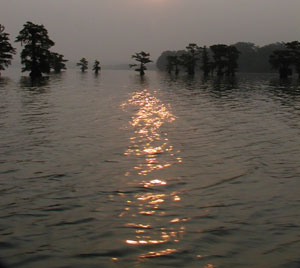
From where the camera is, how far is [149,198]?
320 inches

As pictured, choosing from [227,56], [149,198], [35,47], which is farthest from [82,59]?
[149,198]

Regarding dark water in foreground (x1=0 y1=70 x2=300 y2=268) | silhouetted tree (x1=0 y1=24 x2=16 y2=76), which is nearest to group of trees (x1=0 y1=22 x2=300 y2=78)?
silhouetted tree (x1=0 y1=24 x2=16 y2=76)

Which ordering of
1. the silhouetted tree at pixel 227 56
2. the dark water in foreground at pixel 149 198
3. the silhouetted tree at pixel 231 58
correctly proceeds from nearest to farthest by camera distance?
the dark water in foreground at pixel 149 198 < the silhouetted tree at pixel 231 58 < the silhouetted tree at pixel 227 56

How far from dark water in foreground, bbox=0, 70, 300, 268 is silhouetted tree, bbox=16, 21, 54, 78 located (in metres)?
56.2

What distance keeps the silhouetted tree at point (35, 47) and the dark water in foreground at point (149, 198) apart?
56206mm

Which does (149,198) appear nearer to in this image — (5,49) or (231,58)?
(5,49)

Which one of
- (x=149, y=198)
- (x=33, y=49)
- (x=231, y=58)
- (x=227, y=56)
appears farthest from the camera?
(x=227, y=56)

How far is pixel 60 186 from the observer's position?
29.0 ft

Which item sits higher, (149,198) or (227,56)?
(227,56)

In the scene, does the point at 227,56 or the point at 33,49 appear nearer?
the point at 33,49

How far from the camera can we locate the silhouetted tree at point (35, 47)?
66750 mm

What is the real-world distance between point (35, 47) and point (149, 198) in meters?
66.4

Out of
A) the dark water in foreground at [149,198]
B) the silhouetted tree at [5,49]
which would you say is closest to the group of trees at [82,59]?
the silhouetted tree at [5,49]

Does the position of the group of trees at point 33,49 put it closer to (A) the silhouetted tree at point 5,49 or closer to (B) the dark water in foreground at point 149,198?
(A) the silhouetted tree at point 5,49
